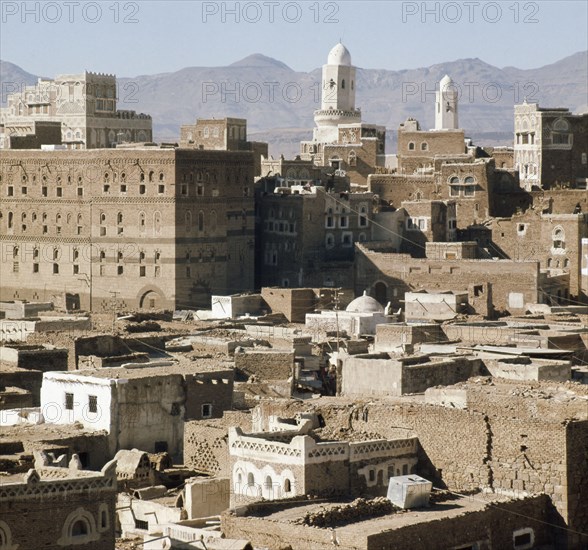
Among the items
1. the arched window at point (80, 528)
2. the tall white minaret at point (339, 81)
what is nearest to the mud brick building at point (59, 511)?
the arched window at point (80, 528)

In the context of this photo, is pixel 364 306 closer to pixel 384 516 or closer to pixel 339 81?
pixel 384 516

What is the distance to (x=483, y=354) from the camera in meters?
46.2

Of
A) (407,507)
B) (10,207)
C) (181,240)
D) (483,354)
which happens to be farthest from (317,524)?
(10,207)

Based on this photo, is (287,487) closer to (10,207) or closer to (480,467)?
(480,467)

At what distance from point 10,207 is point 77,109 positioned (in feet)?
49.8

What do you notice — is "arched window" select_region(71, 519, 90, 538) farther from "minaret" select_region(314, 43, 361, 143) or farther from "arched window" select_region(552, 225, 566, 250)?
"minaret" select_region(314, 43, 361, 143)

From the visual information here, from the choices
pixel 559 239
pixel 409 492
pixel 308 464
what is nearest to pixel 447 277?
pixel 559 239

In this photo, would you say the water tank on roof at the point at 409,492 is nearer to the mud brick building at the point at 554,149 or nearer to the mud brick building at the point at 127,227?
the mud brick building at the point at 127,227

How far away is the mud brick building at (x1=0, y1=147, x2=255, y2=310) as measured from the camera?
247 feet

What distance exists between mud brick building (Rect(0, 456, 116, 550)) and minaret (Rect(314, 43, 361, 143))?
72519 mm

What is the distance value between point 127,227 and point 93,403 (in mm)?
36083

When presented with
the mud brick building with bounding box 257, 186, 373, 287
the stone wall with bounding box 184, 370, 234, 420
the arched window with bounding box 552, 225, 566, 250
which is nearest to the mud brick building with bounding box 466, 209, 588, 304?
the arched window with bounding box 552, 225, 566, 250

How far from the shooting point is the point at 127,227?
76.6m

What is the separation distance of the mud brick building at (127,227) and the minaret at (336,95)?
25.5 meters
